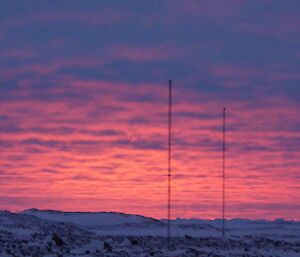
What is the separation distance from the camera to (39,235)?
38969 millimetres

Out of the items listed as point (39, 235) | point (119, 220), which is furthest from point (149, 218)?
point (39, 235)

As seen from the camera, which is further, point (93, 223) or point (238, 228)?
point (238, 228)

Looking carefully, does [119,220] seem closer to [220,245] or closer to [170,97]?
[220,245]

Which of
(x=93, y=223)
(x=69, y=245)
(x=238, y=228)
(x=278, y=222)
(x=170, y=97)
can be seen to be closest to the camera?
(x=69, y=245)

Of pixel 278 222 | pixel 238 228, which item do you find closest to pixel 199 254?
pixel 238 228

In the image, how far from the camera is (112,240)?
3944 cm

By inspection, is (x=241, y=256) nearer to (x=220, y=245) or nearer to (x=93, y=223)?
(x=220, y=245)

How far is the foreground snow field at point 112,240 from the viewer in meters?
32.8

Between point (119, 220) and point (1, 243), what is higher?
point (119, 220)

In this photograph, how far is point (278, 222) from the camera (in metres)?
87.4

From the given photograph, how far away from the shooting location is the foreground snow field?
32.8 meters

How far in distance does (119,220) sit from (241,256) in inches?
907

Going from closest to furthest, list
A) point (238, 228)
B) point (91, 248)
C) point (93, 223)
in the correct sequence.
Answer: point (91, 248), point (93, 223), point (238, 228)

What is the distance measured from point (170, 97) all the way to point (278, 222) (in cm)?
5241
